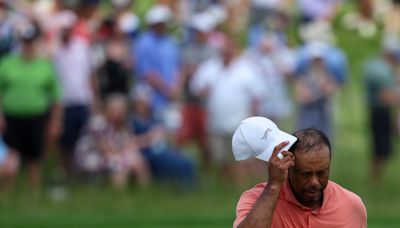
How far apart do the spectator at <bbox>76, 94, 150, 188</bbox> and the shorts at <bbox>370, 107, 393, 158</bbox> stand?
9.67 ft

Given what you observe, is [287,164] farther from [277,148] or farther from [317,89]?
[317,89]

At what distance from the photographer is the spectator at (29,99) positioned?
16.0 m

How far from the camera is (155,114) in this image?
17422 millimetres

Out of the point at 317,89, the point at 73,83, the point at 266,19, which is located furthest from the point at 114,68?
the point at 266,19

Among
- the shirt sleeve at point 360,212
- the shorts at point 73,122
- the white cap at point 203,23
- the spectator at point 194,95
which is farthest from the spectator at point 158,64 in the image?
the shirt sleeve at point 360,212

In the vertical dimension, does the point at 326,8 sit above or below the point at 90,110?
above

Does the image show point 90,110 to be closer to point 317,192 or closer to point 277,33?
point 277,33

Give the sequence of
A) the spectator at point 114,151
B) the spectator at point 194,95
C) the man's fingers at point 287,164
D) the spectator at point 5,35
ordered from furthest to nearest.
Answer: the spectator at point 194,95 → the spectator at point 5,35 → the spectator at point 114,151 → the man's fingers at point 287,164

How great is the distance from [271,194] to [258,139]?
29cm

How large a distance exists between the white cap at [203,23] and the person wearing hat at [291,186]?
11.4 meters

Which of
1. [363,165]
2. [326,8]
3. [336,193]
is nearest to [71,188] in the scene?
[363,165]

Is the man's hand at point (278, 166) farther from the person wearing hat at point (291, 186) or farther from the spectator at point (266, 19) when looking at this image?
the spectator at point (266, 19)

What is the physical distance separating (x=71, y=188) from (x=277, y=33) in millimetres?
4112

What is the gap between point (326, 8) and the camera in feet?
74.3
